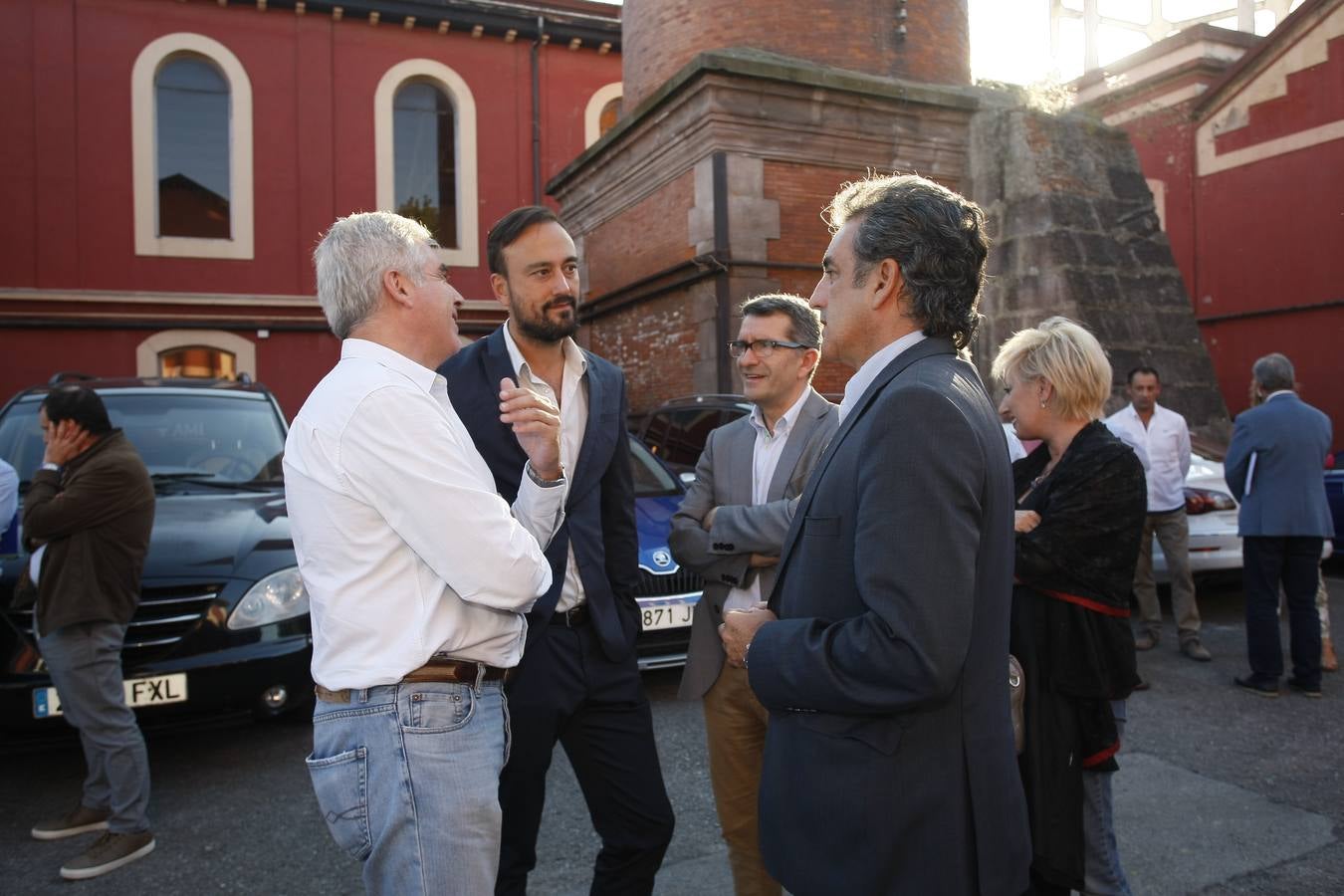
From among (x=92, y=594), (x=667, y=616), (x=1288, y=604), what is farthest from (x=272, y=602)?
(x=1288, y=604)

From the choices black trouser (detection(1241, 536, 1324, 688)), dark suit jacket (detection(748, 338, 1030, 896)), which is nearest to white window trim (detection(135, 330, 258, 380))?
black trouser (detection(1241, 536, 1324, 688))

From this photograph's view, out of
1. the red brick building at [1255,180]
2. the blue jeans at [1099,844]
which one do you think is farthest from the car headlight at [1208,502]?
the red brick building at [1255,180]

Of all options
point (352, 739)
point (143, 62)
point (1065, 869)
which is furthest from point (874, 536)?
point (143, 62)

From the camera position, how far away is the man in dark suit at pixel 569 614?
2535 mm

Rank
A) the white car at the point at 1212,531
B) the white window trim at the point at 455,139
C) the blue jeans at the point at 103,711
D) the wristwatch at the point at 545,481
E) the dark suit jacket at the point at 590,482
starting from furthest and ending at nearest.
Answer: the white window trim at the point at 455,139 → the white car at the point at 1212,531 → the blue jeans at the point at 103,711 → the dark suit jacket at the point at 590,482 → the wristwatch at the point at 545,481

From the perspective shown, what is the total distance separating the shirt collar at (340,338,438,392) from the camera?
6.35 ft

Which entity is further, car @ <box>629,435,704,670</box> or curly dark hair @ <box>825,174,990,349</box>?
car @ <box>629,435,704,670</box>

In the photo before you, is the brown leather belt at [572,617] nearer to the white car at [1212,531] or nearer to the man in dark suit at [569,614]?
the man in dark suit at [569,614]

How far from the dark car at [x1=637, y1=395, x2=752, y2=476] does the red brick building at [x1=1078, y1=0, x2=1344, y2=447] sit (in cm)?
1280

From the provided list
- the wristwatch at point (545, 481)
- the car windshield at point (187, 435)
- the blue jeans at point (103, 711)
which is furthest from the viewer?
the car windshield at point (187, 435)

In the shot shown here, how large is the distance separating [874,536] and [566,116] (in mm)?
18200

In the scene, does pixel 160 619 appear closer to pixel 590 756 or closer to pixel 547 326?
pixel 590 756

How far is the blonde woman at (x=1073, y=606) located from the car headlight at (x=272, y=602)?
3425 millimetres

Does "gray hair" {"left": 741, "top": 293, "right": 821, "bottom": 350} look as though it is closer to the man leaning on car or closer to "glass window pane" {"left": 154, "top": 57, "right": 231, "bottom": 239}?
the man leaning on car
